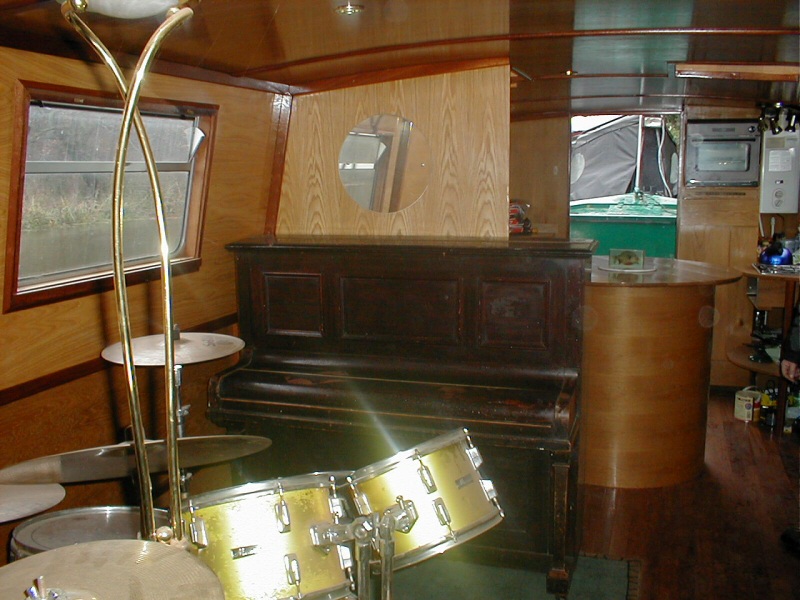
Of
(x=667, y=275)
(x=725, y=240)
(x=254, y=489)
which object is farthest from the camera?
(x=725, y=240)

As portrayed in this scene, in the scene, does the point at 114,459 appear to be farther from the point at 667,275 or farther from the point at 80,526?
the point at 667,275

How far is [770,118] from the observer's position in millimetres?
5746

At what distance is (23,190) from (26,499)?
105 cm

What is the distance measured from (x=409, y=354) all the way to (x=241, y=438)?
4.26ft

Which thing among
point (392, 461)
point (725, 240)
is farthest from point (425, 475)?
point (725, 240)

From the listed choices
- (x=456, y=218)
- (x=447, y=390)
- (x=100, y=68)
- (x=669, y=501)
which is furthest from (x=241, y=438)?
(x=669, y=501)

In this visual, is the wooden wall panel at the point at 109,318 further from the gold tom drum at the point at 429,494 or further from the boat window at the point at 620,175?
the boat window at the point at 620,175

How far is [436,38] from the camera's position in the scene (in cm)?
296

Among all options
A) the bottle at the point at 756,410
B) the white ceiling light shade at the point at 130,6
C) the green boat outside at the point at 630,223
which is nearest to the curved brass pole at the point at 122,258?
the white ceiling light shade at the point at 130,6

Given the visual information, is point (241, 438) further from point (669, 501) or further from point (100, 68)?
point (669, 501)

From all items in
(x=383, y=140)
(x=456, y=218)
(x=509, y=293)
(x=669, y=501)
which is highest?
(x=383, y=140)

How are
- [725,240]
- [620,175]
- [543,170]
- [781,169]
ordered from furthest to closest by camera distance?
[620,175] → [543,170] → [725,240] → [781,169]

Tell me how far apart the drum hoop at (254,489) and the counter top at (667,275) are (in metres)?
2.11

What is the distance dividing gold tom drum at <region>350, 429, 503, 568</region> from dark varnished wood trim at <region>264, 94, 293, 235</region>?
1.84m
